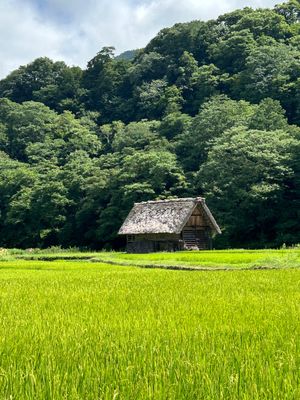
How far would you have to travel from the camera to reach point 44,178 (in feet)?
163

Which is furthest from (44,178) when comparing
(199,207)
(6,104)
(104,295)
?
(104,295)

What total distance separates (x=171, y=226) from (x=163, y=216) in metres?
1.62

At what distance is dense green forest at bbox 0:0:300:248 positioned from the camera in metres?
36.7

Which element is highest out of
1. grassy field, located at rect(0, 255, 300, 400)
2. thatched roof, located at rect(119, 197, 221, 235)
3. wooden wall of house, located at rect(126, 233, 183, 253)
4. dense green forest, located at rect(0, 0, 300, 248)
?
dense green forest, located at rect(0, 0, 300, 248)

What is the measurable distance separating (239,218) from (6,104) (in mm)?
47060

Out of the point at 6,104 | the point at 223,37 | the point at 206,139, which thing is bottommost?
the point at 206,139

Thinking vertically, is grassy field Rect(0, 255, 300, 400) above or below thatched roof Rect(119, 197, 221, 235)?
below

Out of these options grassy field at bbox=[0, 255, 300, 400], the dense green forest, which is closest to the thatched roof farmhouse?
the dense green forest

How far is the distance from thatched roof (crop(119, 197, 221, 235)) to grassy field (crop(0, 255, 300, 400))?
26114 mm

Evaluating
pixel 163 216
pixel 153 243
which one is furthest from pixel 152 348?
pixel 153 243

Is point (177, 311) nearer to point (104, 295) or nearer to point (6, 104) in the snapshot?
point (104, 295)

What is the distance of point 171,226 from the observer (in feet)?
114

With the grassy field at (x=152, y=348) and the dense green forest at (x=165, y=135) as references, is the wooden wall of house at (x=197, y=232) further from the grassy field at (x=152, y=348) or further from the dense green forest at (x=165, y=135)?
the grassy field at (x=152, y=348)

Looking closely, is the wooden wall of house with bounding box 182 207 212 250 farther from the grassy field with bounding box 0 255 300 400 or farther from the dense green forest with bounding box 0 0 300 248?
the grassy field with bounding box 0 255 300 400
